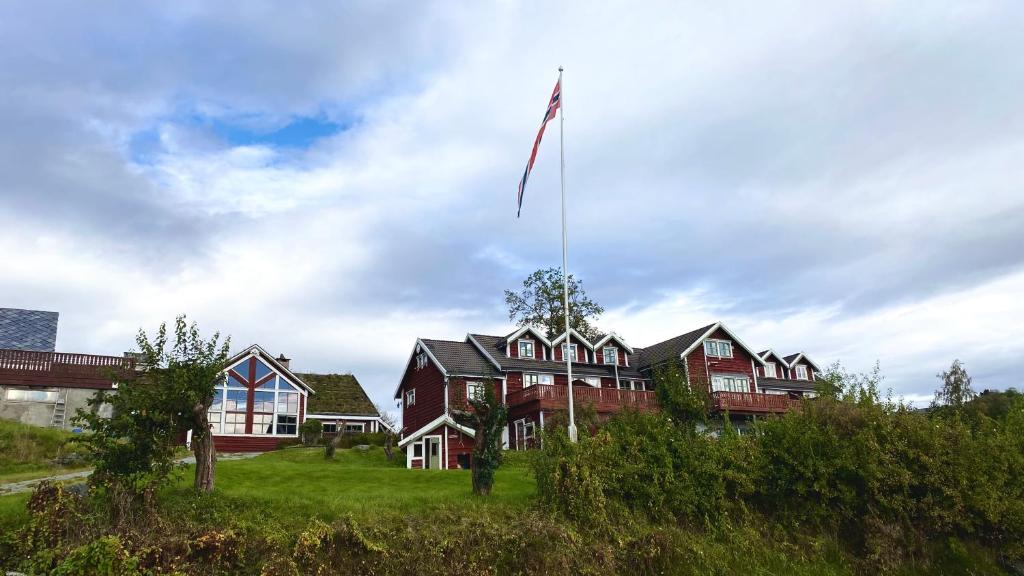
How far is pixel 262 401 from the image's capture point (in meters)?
44.1

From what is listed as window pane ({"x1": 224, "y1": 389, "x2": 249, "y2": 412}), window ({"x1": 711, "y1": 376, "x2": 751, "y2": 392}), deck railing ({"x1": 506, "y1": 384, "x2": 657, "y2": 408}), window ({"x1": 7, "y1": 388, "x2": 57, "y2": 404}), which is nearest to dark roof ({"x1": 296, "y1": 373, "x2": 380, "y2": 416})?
window pane ({"x1": 224, "y1": 389, "x2": 249, "y2": 412})

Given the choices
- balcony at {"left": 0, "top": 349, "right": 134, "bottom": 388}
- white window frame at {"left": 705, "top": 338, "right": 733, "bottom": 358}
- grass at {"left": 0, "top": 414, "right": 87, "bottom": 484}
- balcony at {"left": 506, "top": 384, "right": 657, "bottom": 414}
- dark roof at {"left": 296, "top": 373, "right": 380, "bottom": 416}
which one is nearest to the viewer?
grass at {"left": 0, "top": 414, "right": 87, "bottom": 484}

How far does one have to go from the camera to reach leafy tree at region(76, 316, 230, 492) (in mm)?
20578

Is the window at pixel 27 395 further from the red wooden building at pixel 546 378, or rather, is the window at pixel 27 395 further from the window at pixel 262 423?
the red wooden building at pixel 546 378

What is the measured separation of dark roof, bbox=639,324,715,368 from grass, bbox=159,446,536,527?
20.8 m

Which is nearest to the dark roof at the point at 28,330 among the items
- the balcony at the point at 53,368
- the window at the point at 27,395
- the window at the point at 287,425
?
the balcony at the point at 53,368

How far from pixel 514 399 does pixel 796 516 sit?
67.4ft

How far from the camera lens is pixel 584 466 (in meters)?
23.7

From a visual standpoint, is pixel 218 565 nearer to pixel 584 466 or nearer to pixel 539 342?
pixel 584 466

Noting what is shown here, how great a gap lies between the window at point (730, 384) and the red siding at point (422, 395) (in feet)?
61.5

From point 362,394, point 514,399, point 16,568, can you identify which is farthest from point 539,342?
point 16,568

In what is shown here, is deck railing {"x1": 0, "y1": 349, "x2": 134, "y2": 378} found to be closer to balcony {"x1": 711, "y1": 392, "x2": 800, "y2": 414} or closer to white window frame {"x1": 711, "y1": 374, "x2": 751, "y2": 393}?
balcony {"x1": 711, "y1": 392, "x2": 800, "y2": 414}

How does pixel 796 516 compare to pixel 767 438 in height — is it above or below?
below

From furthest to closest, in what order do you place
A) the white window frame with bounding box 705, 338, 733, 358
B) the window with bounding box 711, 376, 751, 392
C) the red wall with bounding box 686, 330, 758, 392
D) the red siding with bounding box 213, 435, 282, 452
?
1. the white window frame with bounding box 705, 338, 733, 358
2. the window with bounding box 711, 376, 751, 392
3. the red wall with bounding box 686, 330, 758, 392
4. the red siding with bounding box 213, 435, 282, 452
